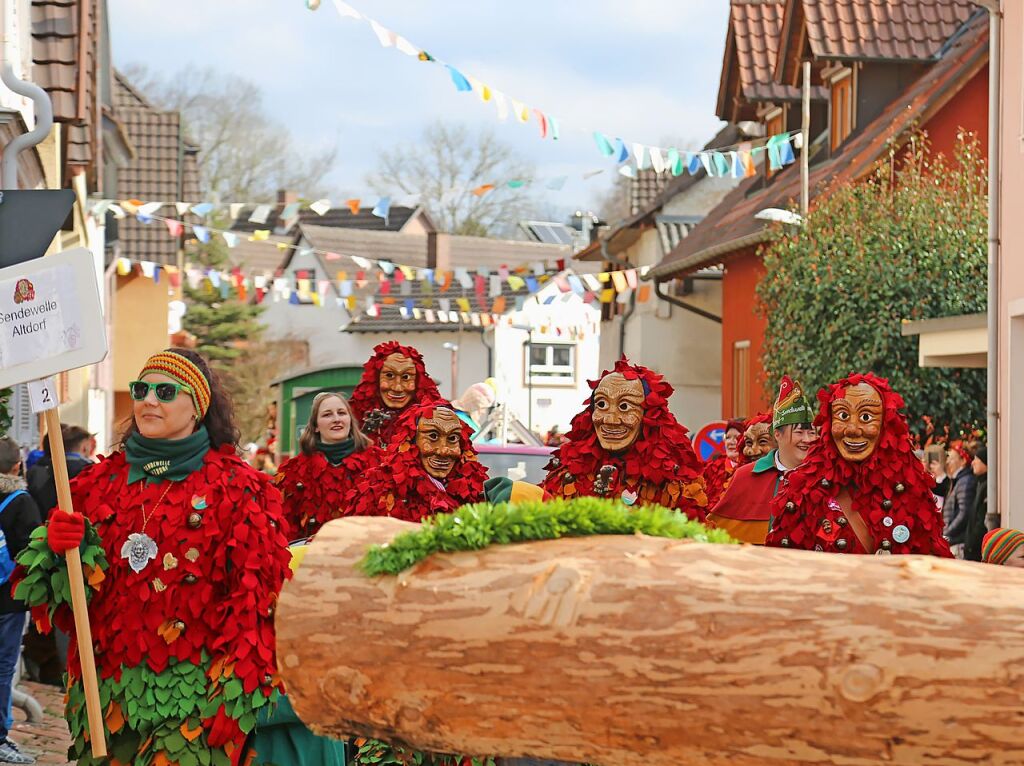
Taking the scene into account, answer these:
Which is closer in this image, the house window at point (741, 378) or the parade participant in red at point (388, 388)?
the parade participant in red at point (388, 388)

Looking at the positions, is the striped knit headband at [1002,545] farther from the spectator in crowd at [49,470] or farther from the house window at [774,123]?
the house window at [774,123]

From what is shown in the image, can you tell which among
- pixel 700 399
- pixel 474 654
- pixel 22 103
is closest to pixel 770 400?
pixel 22 103

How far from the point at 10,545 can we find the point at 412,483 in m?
2.41

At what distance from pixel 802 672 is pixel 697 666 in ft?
0.77

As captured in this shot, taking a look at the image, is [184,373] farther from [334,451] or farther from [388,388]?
[388,388]

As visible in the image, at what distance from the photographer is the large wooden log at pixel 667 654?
152 inches

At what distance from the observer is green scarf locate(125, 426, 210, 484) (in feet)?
19.5

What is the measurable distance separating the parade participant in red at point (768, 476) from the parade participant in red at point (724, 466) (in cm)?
11

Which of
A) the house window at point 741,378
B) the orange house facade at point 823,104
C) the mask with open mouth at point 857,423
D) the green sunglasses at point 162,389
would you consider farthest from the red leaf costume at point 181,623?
the house window at point 741,378

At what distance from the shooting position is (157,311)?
109 feet

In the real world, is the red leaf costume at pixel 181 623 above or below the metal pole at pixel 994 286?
below

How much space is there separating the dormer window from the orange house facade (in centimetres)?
2

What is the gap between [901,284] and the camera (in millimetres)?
18172

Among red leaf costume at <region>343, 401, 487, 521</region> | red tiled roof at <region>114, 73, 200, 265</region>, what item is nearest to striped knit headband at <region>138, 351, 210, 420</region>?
red leaf costume at <region>343, 401, 487, 521</region>
